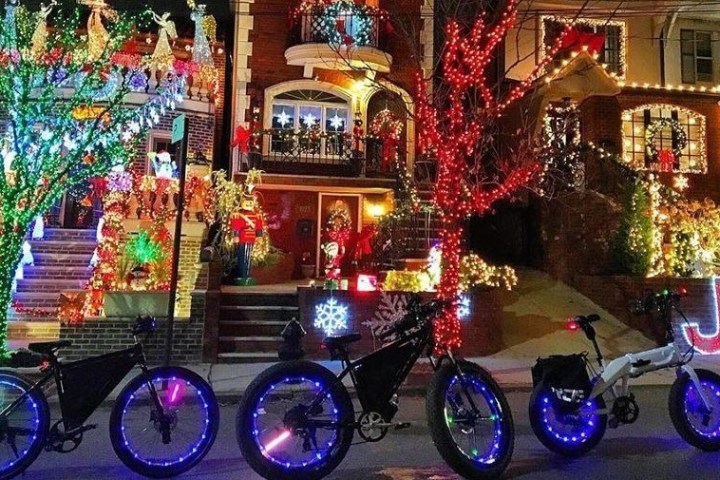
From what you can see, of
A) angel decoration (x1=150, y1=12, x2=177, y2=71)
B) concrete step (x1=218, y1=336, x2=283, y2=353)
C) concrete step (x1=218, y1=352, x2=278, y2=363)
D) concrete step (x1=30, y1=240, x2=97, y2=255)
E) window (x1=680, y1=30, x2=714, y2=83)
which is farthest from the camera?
window (x1=680, y1=30, x2=714, y2=83)

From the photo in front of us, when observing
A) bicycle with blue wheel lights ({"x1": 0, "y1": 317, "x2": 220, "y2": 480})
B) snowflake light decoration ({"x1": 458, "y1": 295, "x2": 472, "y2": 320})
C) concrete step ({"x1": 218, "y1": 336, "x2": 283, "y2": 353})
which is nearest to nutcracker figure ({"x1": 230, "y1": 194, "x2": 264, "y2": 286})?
concrete step ({"x1": 218, "y1": 336, "x2": 283, "y2": 353})

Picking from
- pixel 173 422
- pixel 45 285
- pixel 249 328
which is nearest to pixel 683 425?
pixel 173 422

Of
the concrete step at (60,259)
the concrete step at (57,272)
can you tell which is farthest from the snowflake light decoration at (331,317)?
the concrete step at (60,259)

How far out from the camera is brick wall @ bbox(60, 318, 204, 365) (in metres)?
9.13

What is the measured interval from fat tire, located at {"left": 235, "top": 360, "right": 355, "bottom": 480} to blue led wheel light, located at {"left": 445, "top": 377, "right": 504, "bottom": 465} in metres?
0.82

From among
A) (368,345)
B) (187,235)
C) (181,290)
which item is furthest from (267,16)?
(368,345)

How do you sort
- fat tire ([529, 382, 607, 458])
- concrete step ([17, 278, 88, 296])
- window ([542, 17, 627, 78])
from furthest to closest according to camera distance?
window ([542, 17, 627, 78]) < concrete step ([17, 278, 88, 296]) < fat tire ([529, 382, 607, 458])

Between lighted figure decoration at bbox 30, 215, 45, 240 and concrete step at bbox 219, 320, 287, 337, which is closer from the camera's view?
concrete step at bbox 219, 320, 287, 337

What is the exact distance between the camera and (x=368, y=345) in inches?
408

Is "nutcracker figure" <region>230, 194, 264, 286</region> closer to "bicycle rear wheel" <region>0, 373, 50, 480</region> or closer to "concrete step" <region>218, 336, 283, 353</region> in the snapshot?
"concrete step" <region>218, 336, 283, 353</region>

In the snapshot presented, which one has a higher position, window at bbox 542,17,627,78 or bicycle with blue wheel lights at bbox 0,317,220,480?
window at bbox 542,17,627,78

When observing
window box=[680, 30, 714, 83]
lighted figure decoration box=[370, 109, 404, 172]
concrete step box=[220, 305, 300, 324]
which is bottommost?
concrete step box=[220, 305, 300, 324]

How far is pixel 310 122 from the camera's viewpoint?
15.1 metres

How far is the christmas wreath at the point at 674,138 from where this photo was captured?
17.1 meters
